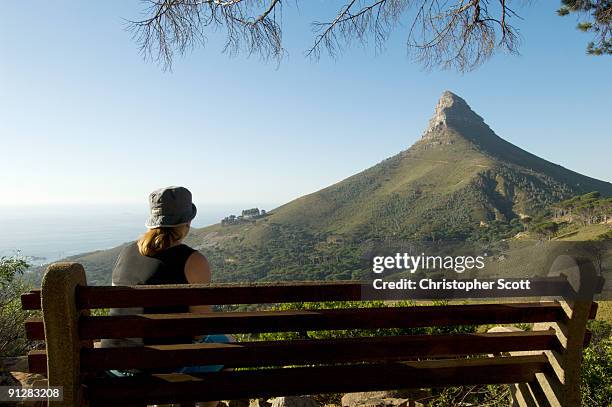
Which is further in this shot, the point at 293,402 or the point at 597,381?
the point at 597,381

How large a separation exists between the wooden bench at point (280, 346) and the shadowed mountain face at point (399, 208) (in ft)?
213

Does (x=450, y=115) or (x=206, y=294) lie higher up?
(x=450, y=115)

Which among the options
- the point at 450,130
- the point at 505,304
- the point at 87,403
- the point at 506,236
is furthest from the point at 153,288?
the point at 450,130

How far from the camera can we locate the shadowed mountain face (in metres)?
77.9

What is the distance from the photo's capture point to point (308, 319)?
62.8 inches

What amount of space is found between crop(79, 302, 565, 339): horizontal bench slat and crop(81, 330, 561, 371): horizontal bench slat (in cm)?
8

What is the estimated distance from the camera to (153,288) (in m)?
1.48

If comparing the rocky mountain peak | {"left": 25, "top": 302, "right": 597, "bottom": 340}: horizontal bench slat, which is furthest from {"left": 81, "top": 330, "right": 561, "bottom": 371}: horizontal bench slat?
the rocky mountain peak

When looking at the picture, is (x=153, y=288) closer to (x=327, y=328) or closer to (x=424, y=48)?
(x=327, y=328)

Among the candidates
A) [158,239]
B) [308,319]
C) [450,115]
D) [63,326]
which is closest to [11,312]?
[158,239]

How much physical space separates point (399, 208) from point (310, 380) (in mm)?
94826

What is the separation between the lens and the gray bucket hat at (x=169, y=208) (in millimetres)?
2160

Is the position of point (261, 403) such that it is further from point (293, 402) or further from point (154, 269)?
point (154, 269)

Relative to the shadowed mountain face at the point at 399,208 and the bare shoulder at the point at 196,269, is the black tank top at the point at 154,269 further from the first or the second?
the shadowed mountain face at the point at 399,208
